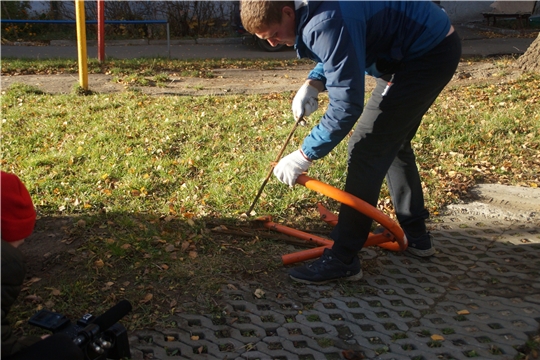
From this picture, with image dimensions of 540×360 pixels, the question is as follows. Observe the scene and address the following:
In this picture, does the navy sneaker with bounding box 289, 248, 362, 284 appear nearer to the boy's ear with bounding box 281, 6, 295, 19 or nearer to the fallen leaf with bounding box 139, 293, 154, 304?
→ the fallen leaf with bounding box 139, 293, 154, 304

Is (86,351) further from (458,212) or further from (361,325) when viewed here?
(458,212)

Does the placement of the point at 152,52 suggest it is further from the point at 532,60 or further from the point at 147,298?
the point at 147,298

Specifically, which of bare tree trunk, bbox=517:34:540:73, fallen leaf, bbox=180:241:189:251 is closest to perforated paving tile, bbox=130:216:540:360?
fallen leaf, bbox=180:241:189:251

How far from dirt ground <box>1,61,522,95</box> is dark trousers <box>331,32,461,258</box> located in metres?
5.12

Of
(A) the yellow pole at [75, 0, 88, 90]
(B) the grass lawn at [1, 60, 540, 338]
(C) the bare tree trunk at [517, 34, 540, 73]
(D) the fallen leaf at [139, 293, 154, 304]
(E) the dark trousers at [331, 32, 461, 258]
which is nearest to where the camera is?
(E) the dark trousers at [331, 32, 461, 258]

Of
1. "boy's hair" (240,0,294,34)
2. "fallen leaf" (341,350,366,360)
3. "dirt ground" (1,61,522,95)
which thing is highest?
"boy's hair" (240,0,294,34)

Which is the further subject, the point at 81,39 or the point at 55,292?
the point at 81,39

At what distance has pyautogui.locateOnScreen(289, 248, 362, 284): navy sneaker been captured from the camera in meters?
3.36

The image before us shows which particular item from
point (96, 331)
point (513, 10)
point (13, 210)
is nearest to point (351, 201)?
point (96, 331)

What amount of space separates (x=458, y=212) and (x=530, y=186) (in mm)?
915

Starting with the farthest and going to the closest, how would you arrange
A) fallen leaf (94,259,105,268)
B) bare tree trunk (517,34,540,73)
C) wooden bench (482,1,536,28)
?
wooden bench (482,1,536,28)
bare tree trunk (517,34,540,73)
fallen leaf (94,259,105,268)

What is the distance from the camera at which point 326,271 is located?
336cm

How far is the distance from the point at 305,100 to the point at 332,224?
3.62 ft

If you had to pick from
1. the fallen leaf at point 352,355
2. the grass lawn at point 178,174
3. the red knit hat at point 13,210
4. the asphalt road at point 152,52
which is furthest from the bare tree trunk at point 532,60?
the red knit hat at point 13,210
